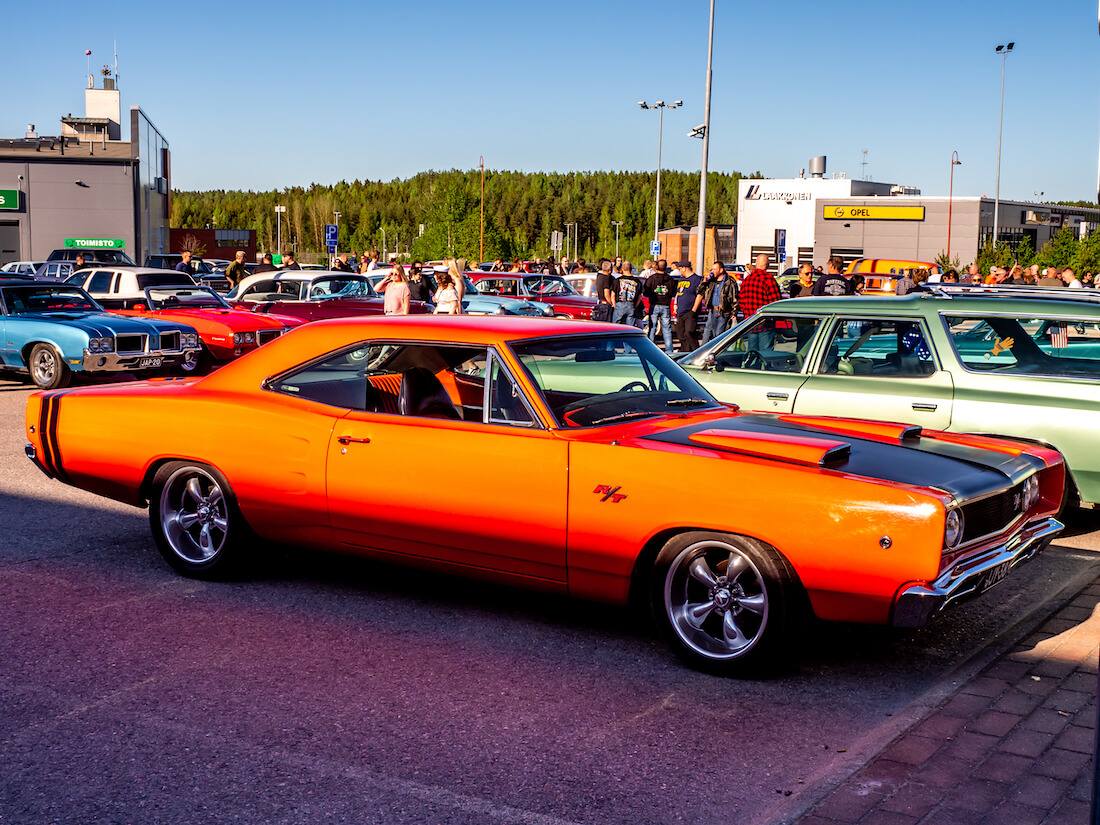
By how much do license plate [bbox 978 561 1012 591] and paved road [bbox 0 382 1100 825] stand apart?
1.30 feet

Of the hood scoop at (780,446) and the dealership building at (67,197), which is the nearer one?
the hood scoop at (780,446)

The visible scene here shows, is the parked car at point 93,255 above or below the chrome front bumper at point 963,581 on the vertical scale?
above

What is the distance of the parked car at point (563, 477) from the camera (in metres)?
4.35

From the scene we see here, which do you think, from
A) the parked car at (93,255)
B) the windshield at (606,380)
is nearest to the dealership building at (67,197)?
the parked car at (93,255)

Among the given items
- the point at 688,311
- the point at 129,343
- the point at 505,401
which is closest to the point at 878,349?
the point at 505,401

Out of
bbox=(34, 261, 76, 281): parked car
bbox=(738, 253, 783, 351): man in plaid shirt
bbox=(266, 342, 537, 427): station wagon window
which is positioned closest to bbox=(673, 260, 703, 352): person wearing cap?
bbox=(738, 253, 783, 351): man in plaid shirt

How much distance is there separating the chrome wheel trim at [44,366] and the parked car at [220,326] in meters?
1.65

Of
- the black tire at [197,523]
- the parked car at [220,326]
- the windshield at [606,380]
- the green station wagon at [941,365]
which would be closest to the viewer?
the windshield at [606,380]

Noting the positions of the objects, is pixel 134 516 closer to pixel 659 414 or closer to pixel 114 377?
pixel 659 414

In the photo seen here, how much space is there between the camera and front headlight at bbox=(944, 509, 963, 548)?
429cm

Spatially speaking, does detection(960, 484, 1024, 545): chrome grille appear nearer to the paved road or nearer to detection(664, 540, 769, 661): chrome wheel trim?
the paved road

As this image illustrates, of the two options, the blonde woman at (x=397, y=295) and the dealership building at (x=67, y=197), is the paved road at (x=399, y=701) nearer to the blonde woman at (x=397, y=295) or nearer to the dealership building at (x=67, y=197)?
the blonde woman at (x=397, y=295)

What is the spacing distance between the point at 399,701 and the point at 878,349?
4.60m

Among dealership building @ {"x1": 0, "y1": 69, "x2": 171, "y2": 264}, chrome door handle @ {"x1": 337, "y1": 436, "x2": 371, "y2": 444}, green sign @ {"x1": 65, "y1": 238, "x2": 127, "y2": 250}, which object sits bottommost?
chrome door handle @ {"x1": 337, "y1": 436, "x2": 371, "y2": 444}
